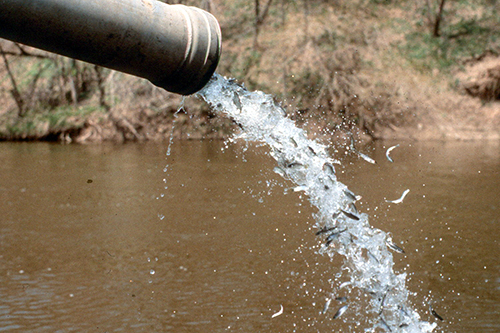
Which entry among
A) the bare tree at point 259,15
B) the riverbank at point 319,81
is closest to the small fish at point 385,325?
the riverbank at point 319,81

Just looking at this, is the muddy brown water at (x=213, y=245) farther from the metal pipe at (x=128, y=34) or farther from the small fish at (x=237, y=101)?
the metal pipe at (x=128, y=34)

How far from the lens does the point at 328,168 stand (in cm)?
480

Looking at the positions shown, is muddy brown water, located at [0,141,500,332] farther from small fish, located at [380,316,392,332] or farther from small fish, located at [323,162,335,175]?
small fish, located at [323,162,335,175]

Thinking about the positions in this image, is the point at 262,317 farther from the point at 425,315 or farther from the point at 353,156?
the point at 353,156

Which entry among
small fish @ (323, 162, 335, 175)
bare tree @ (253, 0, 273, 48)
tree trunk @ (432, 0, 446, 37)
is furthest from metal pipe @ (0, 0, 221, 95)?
tree trunk @ (432, 0, 446, 37)

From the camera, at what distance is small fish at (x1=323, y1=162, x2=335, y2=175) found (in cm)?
477

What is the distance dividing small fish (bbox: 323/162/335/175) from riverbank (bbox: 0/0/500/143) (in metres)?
11.6

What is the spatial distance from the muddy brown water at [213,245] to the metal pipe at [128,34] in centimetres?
213

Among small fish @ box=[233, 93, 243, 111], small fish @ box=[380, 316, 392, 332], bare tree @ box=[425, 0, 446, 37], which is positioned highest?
bare tree @ box=[425, 0, 446, 37]

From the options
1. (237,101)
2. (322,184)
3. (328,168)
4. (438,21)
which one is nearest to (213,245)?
(322,184)

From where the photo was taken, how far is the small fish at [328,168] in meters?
4.77

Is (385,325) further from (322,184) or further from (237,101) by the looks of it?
(237,101)

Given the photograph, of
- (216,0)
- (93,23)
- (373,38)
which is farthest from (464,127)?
(93,23)

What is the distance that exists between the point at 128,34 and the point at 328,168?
199 cm
